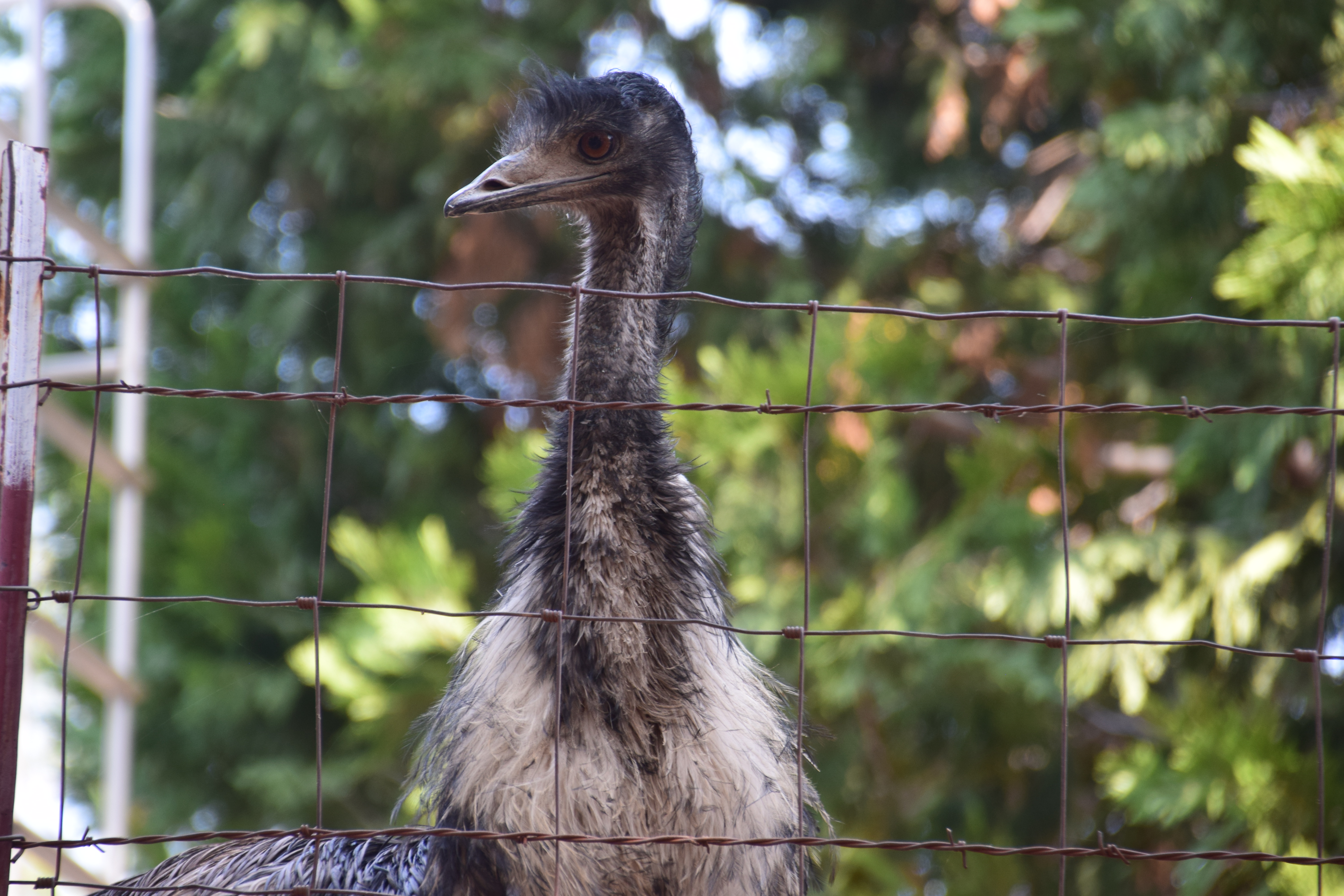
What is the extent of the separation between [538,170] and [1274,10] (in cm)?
319

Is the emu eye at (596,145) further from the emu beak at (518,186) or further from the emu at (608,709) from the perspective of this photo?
the emu at (608,709)

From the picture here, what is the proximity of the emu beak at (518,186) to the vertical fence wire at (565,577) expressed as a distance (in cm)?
39

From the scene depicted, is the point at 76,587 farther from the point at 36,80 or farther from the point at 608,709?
the point at 36,80

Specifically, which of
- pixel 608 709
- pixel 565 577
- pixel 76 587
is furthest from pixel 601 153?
pixel 76 587

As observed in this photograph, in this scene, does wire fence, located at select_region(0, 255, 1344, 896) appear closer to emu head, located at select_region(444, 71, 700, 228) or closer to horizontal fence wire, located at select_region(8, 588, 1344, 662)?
horizontal fence wire, located at select_region(8, 588, 1344, 662)

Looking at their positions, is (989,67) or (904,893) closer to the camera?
(904,893)

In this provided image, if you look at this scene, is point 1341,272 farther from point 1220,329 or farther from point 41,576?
point 41,576

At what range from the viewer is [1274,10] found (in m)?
4.64

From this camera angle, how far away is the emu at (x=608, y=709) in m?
2.21

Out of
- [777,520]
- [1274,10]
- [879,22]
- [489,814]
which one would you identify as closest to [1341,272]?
[1274,10]

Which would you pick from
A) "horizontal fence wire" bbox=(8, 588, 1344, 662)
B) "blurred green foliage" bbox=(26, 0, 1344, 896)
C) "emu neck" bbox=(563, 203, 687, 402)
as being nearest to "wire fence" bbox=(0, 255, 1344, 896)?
"horizontal fence wire" bbox=(8, 588, 1344, 662)

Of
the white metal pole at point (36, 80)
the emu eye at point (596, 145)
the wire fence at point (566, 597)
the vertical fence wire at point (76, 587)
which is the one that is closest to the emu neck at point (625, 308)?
the emu eye at point (596, 145)

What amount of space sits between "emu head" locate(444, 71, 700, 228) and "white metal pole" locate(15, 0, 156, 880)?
1953 millimetres

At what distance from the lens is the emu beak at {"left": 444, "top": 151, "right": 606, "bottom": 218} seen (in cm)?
264
